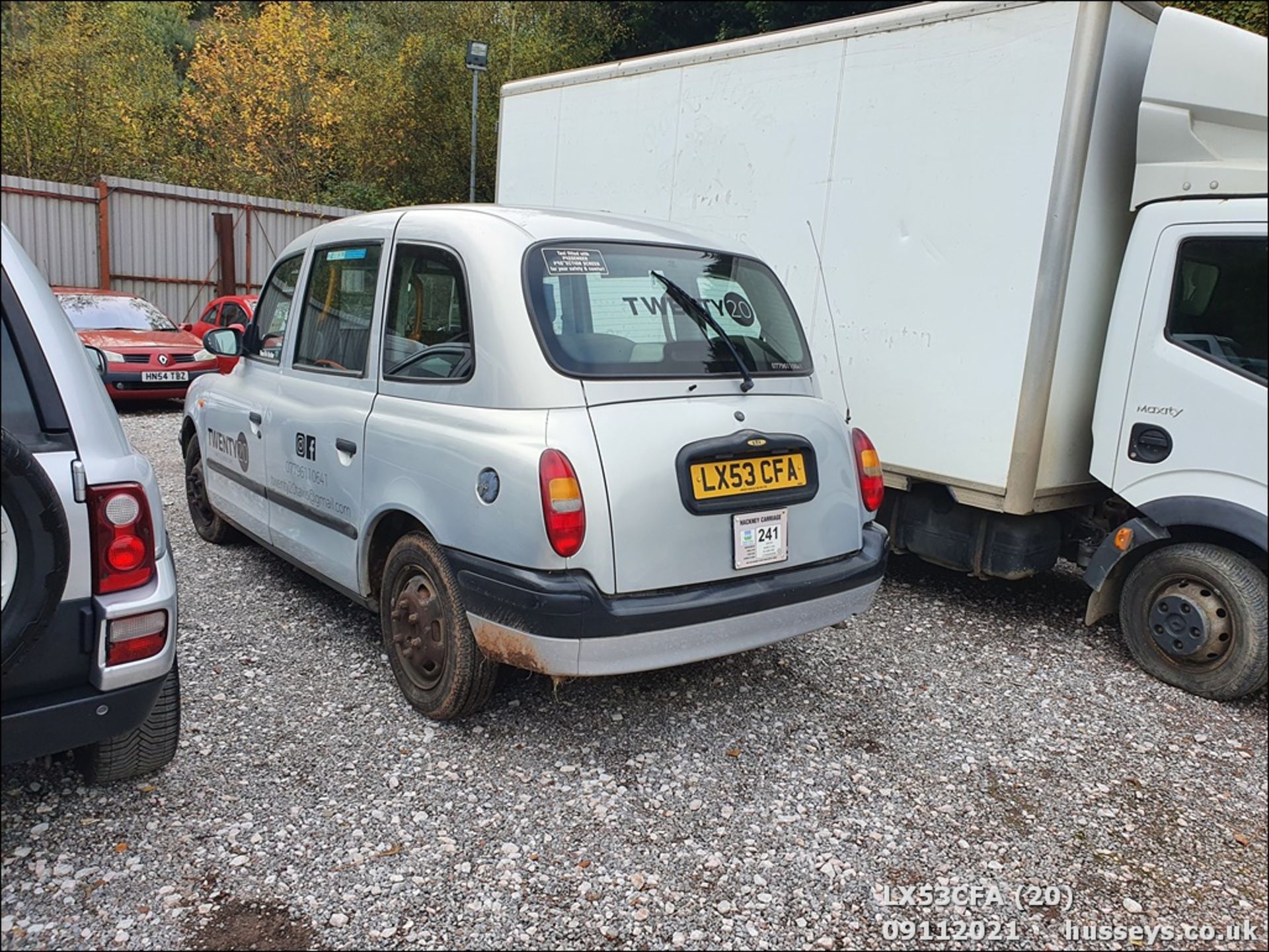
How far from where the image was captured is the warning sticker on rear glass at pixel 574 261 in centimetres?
323

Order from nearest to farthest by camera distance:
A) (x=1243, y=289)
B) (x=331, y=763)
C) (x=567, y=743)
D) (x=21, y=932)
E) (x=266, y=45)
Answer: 1. (x=21, y=932)
2. (x=331, y=763)
3. (x=567, y=743)
4. (x=1243, y=289)
5. (x=266, y=45)

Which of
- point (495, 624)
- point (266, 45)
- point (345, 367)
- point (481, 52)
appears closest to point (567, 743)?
point (495, 624)

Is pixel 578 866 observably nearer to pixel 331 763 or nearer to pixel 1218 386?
pixel 331 763

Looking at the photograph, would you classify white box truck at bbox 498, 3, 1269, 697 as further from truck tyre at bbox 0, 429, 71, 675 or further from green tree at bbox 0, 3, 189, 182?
green tree at bbox 0, 3, 189, 182

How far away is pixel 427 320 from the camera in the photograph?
11.4ft

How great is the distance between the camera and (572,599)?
279 cm

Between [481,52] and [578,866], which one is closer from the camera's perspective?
[578,866]

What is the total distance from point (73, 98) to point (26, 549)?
18417mm

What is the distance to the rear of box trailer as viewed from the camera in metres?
4.16

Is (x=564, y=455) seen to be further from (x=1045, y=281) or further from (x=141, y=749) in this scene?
(x=1045, y=281)

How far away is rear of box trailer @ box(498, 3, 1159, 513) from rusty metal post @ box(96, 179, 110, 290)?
515 inches

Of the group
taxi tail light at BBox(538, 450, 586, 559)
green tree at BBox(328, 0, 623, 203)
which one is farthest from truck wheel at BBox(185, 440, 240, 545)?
green tree at BBox(328, 0, 623, 203)

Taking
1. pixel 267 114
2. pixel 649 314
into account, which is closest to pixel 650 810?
pixel 649 314

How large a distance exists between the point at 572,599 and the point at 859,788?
123 centimetres
